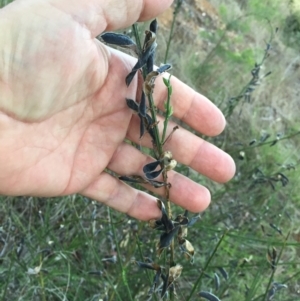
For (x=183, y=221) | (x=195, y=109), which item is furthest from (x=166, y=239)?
(x=195, y=109)

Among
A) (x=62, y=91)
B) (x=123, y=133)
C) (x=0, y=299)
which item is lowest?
(x=0, y=299)

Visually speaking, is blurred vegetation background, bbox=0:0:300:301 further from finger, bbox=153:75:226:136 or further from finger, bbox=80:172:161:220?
finger, bbox=153:75:226:136

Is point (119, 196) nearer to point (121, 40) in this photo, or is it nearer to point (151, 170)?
point (151, 170)

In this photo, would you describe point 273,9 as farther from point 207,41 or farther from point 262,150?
point 262,150

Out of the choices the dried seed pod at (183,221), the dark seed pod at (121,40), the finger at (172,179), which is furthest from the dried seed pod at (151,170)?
the finger at (172,179)

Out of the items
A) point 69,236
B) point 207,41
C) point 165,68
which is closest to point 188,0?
point 207,41

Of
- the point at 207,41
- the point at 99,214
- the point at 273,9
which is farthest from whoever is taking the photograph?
the point at 207,41

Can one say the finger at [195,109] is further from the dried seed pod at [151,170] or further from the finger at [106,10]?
the dried seed pod at [151,170]
